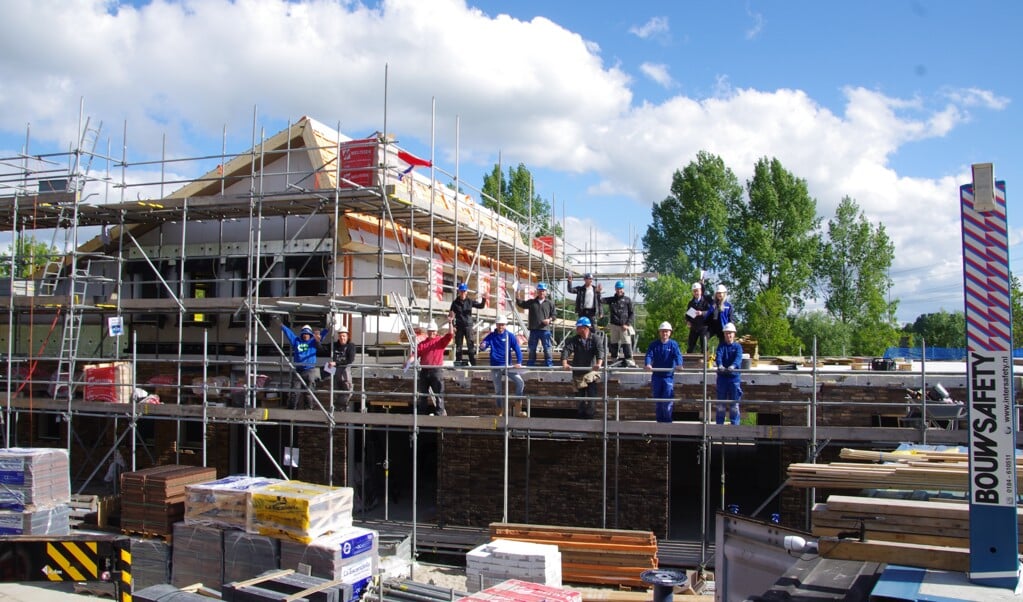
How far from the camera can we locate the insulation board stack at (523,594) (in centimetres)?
712

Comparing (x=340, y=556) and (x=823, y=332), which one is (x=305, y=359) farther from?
(x=823, y=332)

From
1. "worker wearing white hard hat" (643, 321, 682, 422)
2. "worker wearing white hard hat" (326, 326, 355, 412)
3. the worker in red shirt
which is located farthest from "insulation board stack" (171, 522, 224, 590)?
"worker wearing white hard hat" (643, 321, 682, 422)

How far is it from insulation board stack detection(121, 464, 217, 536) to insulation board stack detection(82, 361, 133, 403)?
3.60 meters

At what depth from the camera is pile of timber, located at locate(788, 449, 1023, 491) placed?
691 cm

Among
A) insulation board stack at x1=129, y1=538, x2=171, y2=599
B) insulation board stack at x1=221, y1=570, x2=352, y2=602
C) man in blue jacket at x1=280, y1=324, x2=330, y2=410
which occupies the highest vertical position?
man in blue jacket at x1=280, y1=324, x2=330, y2=410

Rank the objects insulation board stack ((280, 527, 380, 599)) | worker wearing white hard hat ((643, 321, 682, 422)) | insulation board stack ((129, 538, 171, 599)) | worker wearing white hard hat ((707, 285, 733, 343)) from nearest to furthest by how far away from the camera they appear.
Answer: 1. insulation board stack ((280, 527, 380, 599))
2. worker wearing white hard hat ((643, 321, 682, 422))
3. insulation board stack ((129, 538, 171, 599))
4. worker wearing white hard hat ((707, 285, 733, 343))

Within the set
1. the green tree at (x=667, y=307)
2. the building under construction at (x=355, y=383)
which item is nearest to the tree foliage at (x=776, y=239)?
the green tree at (x=667, y=307)

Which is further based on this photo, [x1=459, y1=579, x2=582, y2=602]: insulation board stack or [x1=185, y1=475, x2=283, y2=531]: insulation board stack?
[x1=185, y1=475, x2=283, y2=531]: insulation board stack

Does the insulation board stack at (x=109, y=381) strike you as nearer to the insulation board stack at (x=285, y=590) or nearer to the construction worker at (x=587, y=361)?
the insulation board stack at (x=285, y=590)

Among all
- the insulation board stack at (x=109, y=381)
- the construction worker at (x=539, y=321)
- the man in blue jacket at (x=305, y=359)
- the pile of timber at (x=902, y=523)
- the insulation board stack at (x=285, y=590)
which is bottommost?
the insulation board stack at (x=285, y=590)

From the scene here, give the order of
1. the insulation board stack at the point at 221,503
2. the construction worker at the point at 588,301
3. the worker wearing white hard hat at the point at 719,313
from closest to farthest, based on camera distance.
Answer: the insulation board stack at the point at 221,503
the worker wearing white hard hat at the point at 719,313
the construction worker at the point at 588,301

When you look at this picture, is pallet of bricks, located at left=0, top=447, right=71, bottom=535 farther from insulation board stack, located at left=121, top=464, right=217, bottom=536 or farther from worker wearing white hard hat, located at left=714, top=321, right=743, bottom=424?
worker wearing white hard hat, located at left=714, top=321, right=743, bottom=424

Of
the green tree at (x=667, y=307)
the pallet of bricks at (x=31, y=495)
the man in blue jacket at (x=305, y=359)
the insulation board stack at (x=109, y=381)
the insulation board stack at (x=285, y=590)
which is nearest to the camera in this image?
the insulation board stack at (x=285, y=590)

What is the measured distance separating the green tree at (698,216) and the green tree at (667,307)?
17.9 ft
